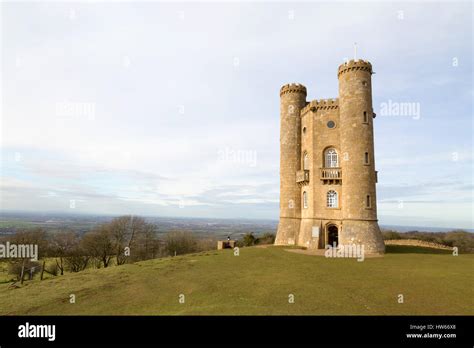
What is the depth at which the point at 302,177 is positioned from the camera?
3609 cm

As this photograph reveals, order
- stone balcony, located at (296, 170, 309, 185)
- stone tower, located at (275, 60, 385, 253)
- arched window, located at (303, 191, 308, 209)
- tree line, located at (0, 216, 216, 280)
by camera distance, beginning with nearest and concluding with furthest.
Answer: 1. stone tower, located at (275, 60, 385, 253)
2. stone balcony, located at (296, 170, 309, 185)
3. arched window, located at (303, 191, 308, 209)
4. tree line, located at (0, 216, 216, 280)

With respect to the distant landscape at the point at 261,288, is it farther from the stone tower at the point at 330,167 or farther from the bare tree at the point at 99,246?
the bare tree at the point at 99,246

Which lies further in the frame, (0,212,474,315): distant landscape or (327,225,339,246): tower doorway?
(327,225,339,246): tower doorway

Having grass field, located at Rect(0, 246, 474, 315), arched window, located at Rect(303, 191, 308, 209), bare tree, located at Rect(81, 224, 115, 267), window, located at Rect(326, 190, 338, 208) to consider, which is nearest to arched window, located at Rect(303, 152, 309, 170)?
arched window, located at Rect(303, 191, 308, 209)

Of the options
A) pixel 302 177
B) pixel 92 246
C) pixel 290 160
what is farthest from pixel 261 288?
pixel 92 246

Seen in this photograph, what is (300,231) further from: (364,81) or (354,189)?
(364,81)

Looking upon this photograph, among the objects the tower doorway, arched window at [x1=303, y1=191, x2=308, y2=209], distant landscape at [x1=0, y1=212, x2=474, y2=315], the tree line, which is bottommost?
the tree line

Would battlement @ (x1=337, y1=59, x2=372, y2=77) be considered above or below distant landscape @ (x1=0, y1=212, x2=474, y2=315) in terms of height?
above

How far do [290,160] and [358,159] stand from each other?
10255 mm

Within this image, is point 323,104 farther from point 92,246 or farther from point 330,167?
point 92,246

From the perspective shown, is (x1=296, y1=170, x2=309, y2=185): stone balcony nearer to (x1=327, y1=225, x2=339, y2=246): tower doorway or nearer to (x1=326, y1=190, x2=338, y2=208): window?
(x1=326, y1=190, x2=338, y2=208): window

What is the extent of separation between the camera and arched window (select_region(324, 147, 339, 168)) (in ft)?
113
